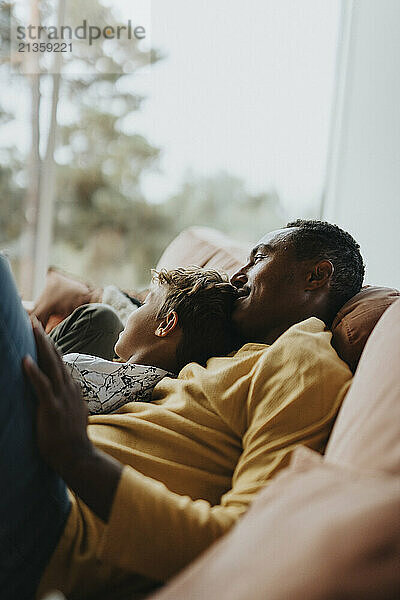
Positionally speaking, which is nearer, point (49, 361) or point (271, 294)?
point (49, 361)

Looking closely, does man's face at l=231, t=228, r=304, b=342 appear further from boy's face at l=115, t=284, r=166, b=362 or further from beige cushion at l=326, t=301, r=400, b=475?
beige cushion at l=326, t=301, r=400, b=475

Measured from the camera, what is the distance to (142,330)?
58.1 inches

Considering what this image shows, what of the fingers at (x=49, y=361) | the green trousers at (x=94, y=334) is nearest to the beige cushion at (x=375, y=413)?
the fingers at (x=49, y=361)

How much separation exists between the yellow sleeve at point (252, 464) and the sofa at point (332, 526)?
14 centimetres

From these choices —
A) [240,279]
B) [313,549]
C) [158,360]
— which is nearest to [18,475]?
[313,549]

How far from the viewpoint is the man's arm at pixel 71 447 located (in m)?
0.85

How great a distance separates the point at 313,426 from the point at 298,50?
3.26m

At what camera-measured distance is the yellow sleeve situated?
82 centimetres

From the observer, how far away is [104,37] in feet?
13.7

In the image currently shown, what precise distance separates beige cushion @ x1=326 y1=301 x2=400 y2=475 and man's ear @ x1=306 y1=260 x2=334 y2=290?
44 cm

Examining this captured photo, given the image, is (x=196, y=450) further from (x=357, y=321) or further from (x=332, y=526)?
(x=332, y=526)

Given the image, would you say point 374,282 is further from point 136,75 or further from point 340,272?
point 136,75

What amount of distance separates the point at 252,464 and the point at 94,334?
864 millimetres

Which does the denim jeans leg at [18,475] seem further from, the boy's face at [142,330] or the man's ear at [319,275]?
the man's ear at [319,275]
